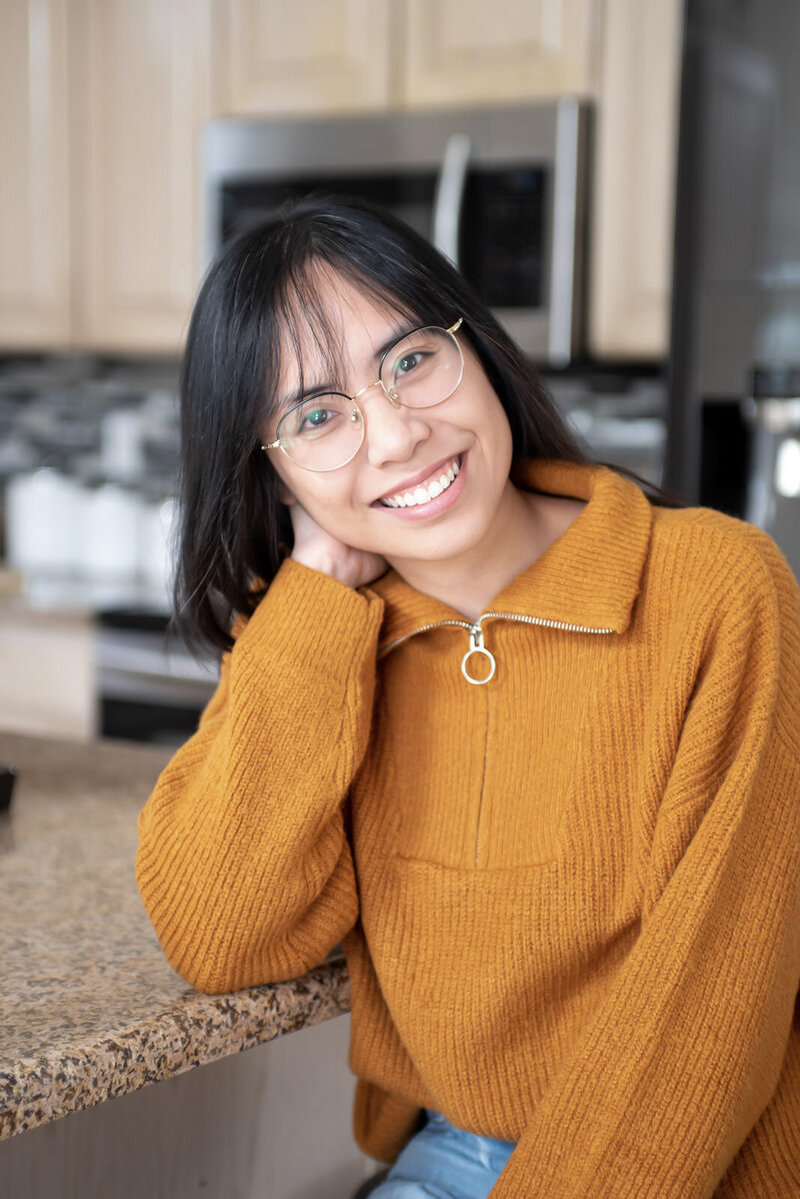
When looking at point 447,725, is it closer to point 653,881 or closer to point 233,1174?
point 653,881

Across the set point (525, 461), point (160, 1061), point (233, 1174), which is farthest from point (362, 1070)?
point (525, 461)

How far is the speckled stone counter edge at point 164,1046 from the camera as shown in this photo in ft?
2.67

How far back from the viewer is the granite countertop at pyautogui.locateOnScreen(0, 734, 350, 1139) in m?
0.84

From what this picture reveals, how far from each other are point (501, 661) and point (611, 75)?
71.2 inches

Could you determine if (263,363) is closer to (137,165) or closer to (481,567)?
(481,567)

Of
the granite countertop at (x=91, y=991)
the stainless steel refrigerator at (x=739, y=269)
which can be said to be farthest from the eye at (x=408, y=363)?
the stainless steel refrigerator at (x=739, y=269)

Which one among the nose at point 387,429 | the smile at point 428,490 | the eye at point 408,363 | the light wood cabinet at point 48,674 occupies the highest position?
the eye at point 408,363

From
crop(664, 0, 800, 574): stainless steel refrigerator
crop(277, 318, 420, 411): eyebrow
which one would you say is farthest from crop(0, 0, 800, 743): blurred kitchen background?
crop(277, 318, 420, 411): eyebrow

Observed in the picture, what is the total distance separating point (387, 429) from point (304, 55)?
2112 millimetres

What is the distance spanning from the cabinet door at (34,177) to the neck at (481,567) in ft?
8.10

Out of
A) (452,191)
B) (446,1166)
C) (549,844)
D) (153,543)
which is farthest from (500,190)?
(446,1166)

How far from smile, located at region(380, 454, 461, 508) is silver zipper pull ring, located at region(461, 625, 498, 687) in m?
0.12

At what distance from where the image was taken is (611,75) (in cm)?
251

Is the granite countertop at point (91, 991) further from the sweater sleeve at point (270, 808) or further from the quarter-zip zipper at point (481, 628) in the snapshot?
the quarter-zip zipper at point (481, 628)
